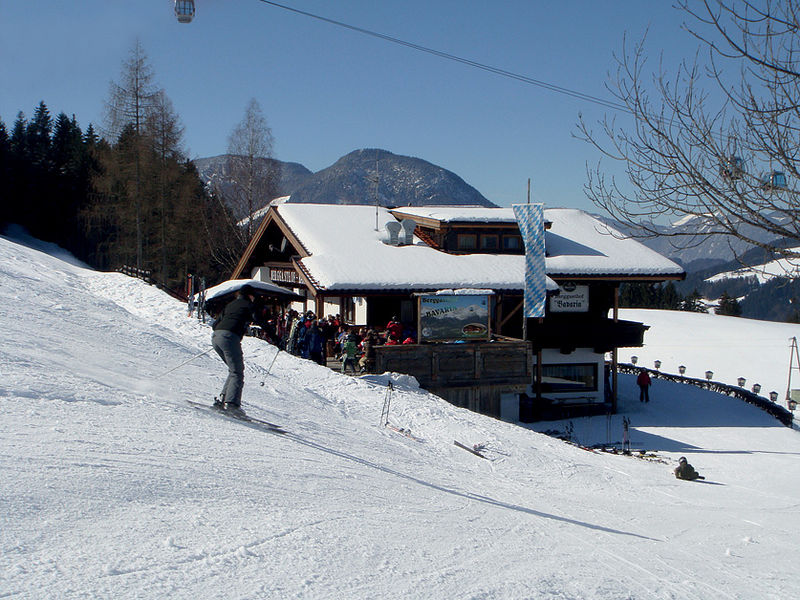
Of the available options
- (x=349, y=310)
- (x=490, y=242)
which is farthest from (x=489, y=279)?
(x=349, y=310)

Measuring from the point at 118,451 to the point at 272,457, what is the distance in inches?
59.9

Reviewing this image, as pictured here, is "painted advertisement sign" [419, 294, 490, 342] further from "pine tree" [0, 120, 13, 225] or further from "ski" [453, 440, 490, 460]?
"pine tree" [0, 120, 13, 225]

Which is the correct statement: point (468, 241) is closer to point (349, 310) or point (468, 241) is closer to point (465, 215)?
point (465, 215)

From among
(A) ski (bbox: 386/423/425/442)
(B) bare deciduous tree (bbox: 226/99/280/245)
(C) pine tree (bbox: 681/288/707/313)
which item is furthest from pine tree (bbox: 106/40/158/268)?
(C) pine tree (bbox: 681/288/707/313)

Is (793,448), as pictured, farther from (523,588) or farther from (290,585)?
(290,585)

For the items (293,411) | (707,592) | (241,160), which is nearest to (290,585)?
(707,592)

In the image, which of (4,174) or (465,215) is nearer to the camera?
(465,215)

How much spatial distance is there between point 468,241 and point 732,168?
20.3 metres

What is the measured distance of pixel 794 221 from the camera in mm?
5594

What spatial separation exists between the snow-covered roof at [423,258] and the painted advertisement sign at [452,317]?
10.5 ft

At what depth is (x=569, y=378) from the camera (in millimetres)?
26781

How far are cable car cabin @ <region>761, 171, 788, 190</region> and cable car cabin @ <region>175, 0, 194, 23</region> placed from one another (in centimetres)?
917

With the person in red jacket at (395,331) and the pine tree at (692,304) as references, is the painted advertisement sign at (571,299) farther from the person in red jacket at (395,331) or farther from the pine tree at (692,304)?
the pine tree at (692,304)

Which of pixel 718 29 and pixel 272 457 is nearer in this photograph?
pixel 718 29
